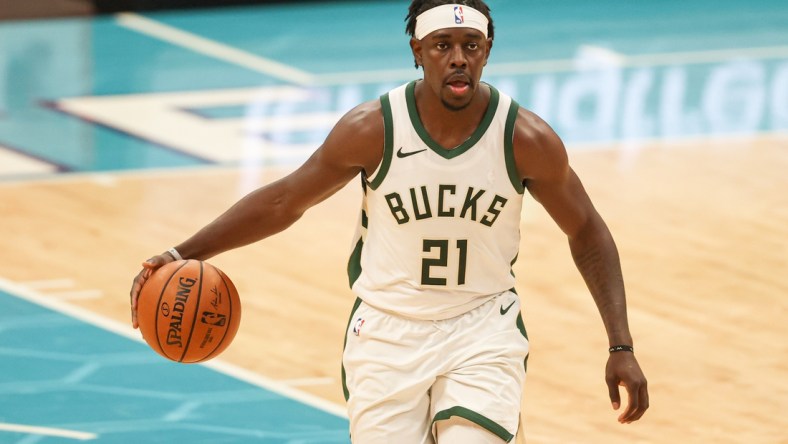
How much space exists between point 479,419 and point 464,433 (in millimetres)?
63

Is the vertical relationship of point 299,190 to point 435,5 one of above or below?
below

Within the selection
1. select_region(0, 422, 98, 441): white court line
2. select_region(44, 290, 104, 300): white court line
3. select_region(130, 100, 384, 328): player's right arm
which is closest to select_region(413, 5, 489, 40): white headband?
select_region(130, 100, 384, 328): player's right arm

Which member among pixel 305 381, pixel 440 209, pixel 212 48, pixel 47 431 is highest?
pixel 212 48

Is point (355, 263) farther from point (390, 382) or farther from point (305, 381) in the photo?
point (305, 381)

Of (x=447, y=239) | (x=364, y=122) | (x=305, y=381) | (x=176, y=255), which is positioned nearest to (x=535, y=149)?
(x=447, y=239)

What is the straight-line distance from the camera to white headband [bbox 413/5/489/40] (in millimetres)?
4438

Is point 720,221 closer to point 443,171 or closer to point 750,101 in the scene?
point 750,101

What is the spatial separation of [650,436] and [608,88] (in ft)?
22.5

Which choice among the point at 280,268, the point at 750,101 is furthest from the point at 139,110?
the point at 750,101

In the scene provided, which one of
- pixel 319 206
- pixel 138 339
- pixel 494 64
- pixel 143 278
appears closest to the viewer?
pixel 143 278

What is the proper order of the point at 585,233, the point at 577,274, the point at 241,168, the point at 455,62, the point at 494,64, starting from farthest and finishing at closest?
the point at 494,64
the point at 241,168
the point at 577,274
the point at 585,233
the point at 455,62

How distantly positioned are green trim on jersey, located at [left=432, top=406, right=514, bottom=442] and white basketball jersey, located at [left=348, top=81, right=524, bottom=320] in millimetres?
308

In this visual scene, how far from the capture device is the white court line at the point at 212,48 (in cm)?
1339

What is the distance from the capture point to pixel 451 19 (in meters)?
4.44
